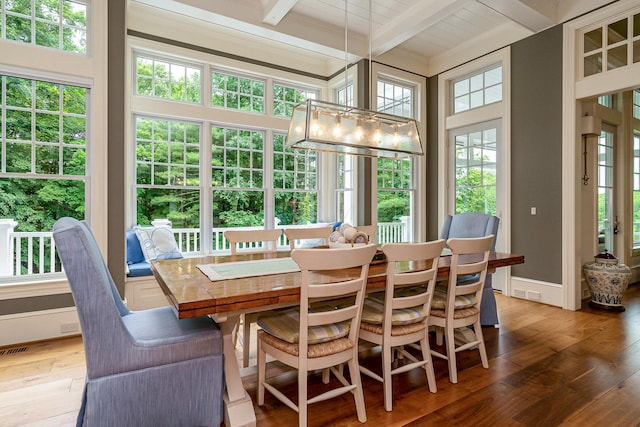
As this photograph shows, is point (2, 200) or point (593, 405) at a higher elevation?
point (2, 200)

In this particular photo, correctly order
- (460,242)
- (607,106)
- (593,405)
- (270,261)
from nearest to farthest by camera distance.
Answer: (593,405), (460,242), (270,261), (607,106)

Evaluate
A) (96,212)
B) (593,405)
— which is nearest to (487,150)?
(593,405)

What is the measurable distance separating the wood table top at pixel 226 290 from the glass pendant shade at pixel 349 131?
1.09 meters

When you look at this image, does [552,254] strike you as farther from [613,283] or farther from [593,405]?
[593,405]

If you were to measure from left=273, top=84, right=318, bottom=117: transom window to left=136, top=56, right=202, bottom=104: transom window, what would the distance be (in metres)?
1.11

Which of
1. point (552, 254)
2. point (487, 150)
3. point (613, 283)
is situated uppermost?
point (487, 150)

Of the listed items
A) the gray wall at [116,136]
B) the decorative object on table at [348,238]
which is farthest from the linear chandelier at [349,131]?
the gray wall at [116,136]

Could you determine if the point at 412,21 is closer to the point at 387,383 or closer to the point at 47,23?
the point at 47,23

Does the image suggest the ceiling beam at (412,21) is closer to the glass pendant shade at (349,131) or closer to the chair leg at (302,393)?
the glass pendant shade at (349,131)

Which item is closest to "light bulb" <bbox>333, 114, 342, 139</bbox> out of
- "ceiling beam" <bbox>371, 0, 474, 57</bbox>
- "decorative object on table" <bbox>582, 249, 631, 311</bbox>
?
"ceiling beam" <bbox>371, 0, 474, 57</bbox>

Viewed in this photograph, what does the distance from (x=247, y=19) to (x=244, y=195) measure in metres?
2.22

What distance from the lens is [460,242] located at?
6.89 ft

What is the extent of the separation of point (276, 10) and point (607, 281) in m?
4.82

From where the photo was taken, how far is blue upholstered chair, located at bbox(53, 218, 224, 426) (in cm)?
148
